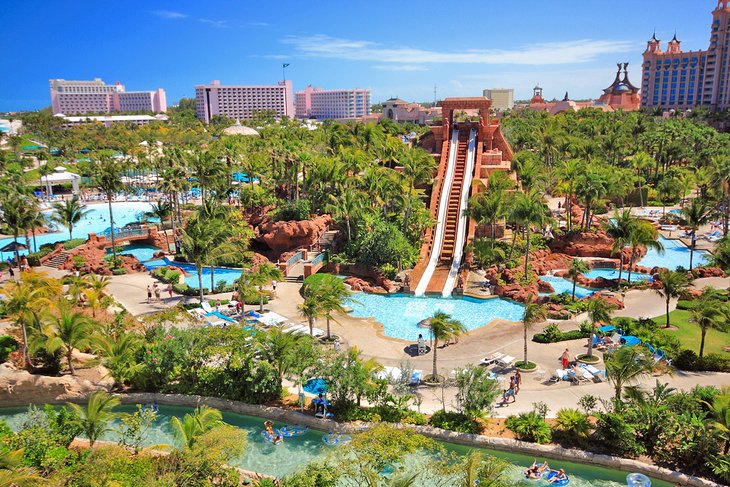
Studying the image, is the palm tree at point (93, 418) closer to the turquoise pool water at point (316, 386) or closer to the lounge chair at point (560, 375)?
the turquoise pool water at point (316, 386)

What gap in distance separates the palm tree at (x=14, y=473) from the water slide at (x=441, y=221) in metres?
21.6

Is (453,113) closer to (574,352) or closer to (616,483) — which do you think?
(574,352)

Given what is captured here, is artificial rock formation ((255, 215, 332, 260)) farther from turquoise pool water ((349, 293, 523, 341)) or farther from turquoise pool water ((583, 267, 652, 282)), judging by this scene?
turquoise pool water ((583, 267, 652, 282))

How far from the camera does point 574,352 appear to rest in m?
23.1

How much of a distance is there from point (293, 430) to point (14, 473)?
8.39 meters

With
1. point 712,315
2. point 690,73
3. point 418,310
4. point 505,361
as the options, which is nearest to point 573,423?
point 505,361

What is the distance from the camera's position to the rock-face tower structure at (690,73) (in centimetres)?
13012

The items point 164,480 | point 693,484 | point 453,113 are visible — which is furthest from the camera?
point 453,113

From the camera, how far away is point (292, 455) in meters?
17.8

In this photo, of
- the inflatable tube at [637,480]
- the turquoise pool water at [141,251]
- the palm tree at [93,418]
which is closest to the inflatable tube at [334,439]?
the palm tree at [93,418]

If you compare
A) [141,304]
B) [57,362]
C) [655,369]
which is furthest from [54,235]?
[655,369]

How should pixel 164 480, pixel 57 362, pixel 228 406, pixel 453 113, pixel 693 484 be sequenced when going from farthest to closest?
1. pixel 453 113
2. pixel 57 362
3. pixel 228 406
4. pixel 693 484
5. pixel 164 480

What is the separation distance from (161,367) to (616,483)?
15861mm

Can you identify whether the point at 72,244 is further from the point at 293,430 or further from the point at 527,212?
the point at 527,212
